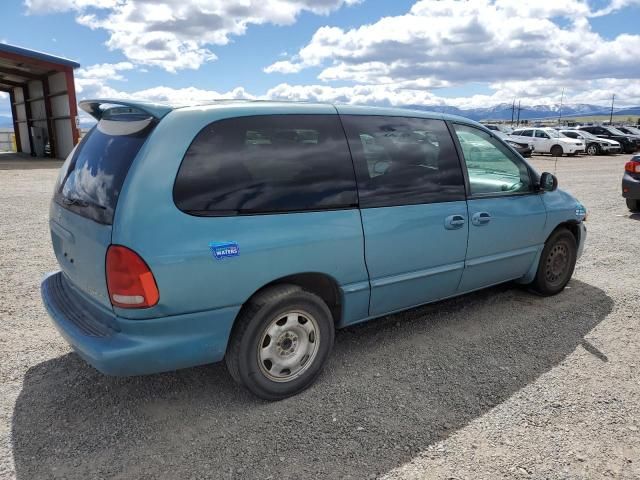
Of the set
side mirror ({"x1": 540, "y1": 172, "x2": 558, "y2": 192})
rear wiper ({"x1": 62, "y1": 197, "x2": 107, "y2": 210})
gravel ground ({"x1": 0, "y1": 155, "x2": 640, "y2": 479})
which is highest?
rear wiper ({"x1": 62, "y1": 197, "x2": 107, "y2": 210})

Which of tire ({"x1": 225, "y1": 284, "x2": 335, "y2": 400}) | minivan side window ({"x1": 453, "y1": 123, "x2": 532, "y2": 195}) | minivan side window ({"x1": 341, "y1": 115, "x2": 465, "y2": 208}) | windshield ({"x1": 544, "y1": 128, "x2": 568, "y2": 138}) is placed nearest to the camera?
tire ({"x1": 225, "y1": 284, "x2": 335, "y2": 400})

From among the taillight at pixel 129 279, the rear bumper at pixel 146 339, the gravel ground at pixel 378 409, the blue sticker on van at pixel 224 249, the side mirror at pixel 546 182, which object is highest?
the side mirror at pixel 546 182

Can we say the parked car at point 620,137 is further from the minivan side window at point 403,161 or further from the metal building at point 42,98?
the minivan side window at point 403,161

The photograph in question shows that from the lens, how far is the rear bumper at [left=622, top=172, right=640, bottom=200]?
8957 mm

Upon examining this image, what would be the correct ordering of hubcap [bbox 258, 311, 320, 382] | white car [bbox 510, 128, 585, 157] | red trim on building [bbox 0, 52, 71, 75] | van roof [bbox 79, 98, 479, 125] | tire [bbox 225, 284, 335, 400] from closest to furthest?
1. van roof [bbox 79, 98, 479, 125]
2. tire [bbox 225, 284, 335, 400]
3. hubcap [bbox 258, 311, 320, 382]
4. red trim on building [bbox 0, 52, 71, 75]
5. white car [bbox 510, 128, 585, 157]

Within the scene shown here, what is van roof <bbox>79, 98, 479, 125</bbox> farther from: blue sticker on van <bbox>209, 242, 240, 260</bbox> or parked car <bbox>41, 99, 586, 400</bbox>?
blue sticker on van <bbox>209, 242, 240, 260</bbox>

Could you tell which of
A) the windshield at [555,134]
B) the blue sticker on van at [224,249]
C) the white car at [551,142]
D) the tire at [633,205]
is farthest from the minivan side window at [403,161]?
the windshield at [555,134]

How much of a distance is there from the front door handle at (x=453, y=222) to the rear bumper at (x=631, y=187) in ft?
22.7

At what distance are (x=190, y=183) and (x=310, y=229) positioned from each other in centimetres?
76

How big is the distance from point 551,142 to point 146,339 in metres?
29.3

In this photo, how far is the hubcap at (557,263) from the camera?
15.8 ft

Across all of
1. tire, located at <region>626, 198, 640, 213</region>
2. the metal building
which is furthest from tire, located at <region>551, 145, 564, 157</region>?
the metal building

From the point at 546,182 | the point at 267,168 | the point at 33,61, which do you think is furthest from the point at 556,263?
the point at 33,61

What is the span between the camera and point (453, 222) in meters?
3.74
